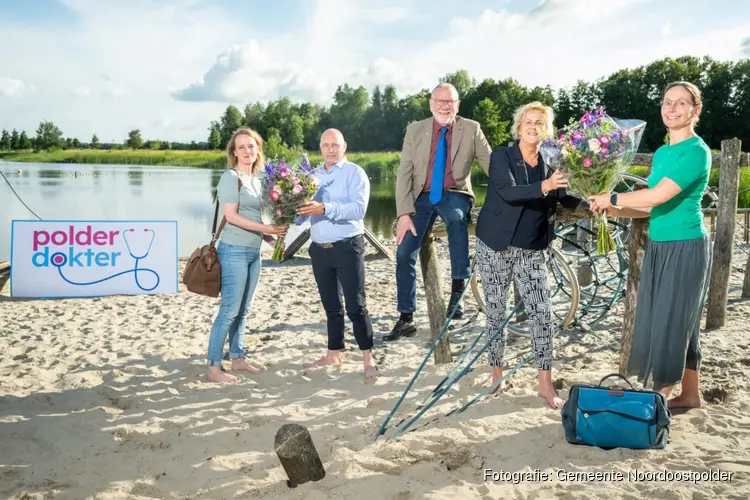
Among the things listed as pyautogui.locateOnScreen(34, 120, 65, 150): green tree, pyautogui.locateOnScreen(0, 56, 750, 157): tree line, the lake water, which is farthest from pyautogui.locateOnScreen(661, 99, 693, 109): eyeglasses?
pyautogui.locateOnScreen(34, 120, 65, 150): green tree

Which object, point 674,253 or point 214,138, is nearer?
point 674,253

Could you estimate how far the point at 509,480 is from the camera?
9.55 feet

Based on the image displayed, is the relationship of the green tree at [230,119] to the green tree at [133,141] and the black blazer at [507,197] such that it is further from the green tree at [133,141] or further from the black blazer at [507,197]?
the black blazer at [507,197]

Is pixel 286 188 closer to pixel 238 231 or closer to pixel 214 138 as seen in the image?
pixel 238 231

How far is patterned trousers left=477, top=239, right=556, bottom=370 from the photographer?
361 centimetres

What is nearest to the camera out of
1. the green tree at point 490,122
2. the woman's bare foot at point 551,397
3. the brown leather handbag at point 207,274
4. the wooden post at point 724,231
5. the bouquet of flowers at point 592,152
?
the bouquet of flowers at point 592,152

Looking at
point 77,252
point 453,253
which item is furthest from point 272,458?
point 77,252

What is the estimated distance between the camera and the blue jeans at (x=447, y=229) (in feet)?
16.0

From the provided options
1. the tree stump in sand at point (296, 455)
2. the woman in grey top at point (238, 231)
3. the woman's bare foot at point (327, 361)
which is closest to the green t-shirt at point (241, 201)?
the woman in grey top at point (238, 231)

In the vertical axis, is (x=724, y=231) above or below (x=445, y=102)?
below

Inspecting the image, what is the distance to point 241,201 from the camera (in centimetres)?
419

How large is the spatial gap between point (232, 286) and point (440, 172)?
1895 mm

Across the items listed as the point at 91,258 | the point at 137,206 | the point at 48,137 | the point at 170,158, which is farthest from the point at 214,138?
the point at 91,258

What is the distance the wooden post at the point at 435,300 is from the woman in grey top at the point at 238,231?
1.17 m
